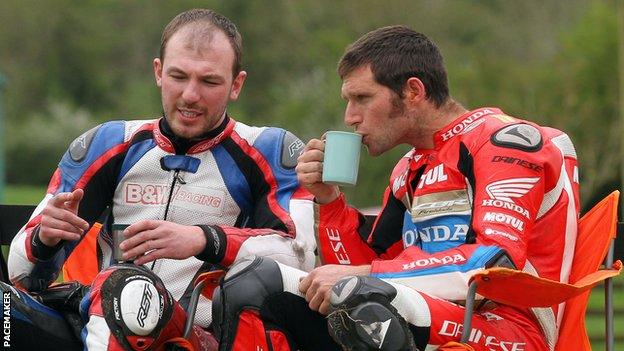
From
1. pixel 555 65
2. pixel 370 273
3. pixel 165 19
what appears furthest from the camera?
pixel 165 19

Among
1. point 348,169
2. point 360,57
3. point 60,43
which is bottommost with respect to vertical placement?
point 60,43

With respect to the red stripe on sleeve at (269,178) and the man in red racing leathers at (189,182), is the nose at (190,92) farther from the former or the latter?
the red stripe on sleeve at (269,178)

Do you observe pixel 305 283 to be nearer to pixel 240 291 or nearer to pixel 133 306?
pixel 240 291

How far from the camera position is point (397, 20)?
151ft

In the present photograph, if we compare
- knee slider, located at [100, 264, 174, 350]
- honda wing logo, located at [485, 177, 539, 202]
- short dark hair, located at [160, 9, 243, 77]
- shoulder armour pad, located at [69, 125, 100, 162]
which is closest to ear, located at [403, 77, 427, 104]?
honda wing logo, located at [485, 177, 539, 202]

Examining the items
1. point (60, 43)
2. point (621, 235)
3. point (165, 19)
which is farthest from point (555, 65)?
point (621, 235)

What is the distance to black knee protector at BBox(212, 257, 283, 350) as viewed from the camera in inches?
159

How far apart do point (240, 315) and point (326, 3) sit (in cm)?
4823

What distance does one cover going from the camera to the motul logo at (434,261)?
4070 millimetres

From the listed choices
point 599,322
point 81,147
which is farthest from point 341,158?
point 599,322

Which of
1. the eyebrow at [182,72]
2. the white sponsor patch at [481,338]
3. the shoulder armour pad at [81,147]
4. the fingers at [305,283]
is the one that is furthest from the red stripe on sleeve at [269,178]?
the white sponsor patch at [481,338]

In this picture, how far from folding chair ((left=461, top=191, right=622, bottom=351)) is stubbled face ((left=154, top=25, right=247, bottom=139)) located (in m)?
1.42

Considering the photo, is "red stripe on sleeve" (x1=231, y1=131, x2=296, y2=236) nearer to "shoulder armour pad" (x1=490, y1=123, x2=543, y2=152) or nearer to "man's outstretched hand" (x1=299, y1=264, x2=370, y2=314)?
"man's outstretched hand" (x1=299, y1=264, x2=370, y2=314)

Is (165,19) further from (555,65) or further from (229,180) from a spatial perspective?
(229,180)
